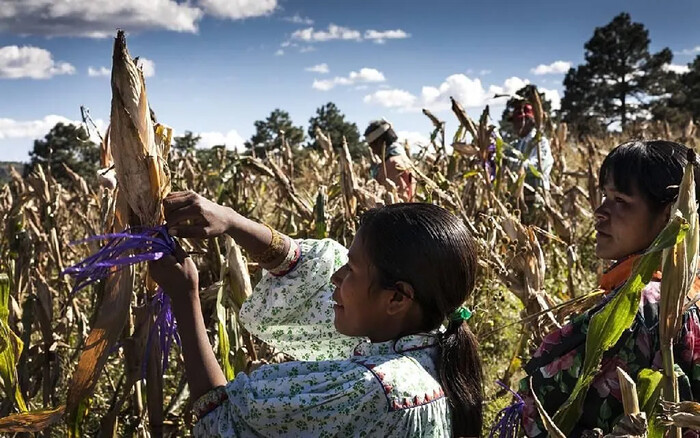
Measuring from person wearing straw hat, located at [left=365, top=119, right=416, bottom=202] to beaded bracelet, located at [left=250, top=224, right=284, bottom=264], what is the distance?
197 cm

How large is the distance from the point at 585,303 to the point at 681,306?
2.59ft

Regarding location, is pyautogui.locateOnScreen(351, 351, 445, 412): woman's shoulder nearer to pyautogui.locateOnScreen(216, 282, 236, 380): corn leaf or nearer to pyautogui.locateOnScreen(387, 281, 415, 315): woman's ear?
pyautogui.locateOnScreen(387, 281, 415, 315): woman's ear

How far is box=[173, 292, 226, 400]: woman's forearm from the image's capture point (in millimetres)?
1309

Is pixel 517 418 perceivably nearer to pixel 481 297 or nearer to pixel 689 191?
pixel 689 191

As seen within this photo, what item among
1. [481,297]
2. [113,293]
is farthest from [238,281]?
[481,297]

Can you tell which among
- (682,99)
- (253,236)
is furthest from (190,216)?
(682,99)

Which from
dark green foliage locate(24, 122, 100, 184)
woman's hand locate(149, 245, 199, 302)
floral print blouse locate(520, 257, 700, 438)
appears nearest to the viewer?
woman's hand locate(149, 245, 199, 302)

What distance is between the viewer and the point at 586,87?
3012 centimetres

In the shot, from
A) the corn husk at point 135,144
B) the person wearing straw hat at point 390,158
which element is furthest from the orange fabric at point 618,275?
the person wearing straw hat at point 390,158

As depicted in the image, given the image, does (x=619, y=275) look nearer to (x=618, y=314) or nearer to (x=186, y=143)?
(x=618, y=314)

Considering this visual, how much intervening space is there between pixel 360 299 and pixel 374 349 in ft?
0.33

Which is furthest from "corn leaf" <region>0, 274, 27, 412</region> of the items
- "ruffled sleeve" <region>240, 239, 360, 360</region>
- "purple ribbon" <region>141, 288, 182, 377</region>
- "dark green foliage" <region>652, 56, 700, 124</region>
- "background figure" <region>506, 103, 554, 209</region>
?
"dark green foliage" <region>652, 56, 700, 124</region>

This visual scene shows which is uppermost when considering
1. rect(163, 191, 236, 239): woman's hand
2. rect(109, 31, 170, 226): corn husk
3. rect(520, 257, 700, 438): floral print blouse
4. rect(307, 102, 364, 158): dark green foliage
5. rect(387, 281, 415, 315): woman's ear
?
rect(307, 102, 364, 158): dark green foliage

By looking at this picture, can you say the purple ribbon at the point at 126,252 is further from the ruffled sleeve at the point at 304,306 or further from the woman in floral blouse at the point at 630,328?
the woman in floral blouse at the point at 630,328
